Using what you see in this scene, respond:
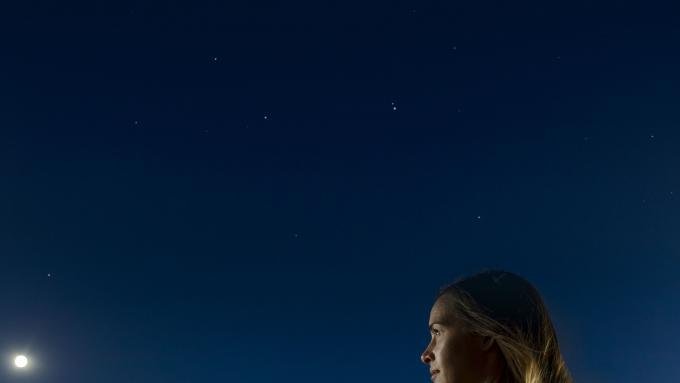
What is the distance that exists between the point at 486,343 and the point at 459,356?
10 cm

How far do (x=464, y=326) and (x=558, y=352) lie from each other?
365 millimetres

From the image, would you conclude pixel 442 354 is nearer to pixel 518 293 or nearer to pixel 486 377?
pixel 486 377

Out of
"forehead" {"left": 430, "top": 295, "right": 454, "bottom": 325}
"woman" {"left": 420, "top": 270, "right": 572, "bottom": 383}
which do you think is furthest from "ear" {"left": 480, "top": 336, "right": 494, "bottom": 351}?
"forehead" {"left": 430, "top": 295, "right": 454, "bottom": 325}

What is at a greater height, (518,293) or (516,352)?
(518,293)

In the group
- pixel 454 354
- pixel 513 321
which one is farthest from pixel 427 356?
pixel 513 321

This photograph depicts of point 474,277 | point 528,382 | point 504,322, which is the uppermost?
point 474,277

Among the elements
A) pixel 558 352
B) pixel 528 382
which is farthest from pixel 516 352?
pixel 558 352

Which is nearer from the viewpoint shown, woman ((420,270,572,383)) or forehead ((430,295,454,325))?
woman ((420,270,572,383))

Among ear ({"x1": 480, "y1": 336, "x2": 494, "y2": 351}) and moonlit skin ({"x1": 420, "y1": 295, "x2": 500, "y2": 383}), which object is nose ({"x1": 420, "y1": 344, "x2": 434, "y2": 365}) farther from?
ear ({"x1": 480, "y1": 336, "x2": 494, "y2": 351})

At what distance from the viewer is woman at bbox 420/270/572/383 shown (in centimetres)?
244

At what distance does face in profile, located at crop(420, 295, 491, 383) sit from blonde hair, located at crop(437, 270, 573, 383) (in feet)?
0.11

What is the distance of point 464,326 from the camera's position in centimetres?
253

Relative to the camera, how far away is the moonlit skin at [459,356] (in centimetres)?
244

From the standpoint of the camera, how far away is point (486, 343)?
2.47 meters
